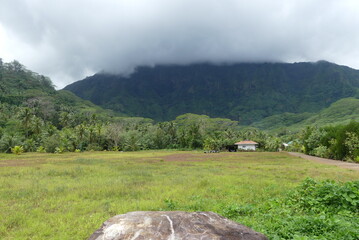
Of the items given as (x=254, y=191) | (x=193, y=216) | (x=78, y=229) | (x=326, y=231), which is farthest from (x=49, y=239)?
(x=254, y=191)

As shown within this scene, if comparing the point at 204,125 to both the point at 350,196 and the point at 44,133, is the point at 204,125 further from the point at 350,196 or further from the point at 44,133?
the point at 350,196

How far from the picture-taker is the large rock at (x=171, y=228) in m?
3.38

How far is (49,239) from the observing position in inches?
226

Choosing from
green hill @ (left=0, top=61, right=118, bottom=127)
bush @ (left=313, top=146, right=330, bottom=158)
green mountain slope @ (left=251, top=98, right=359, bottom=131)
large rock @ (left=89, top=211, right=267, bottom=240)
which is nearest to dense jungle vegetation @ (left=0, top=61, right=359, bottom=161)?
bush @ (left=313, top=146, right=330, bottom=158)

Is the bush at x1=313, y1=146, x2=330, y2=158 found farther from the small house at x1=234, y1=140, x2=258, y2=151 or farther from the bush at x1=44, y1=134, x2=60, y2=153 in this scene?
the bush at x1=44, y1=134, x2=60, y2=153

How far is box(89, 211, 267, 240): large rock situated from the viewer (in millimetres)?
3375

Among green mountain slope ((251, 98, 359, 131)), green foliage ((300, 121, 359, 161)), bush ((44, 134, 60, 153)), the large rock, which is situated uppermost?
green mountain slope ((251, 98, 359, 131))

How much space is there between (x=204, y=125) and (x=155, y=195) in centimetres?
8138

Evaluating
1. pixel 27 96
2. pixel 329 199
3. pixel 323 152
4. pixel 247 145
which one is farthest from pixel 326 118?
pixel 27 96

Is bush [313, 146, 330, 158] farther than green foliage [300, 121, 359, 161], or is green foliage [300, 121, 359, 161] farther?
bush [313, 146, 330, 158]

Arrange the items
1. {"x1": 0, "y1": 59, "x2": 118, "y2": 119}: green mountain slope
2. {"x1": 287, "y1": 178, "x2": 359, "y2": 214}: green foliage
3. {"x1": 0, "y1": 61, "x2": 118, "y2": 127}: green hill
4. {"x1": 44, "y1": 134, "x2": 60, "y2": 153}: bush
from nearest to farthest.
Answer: {"x1": 287, "y1": 178, "x2": 359, "y2": 214}: green foliage, {"x1": 44, "y1": 134, "x2": 60, "y2": 153}: bush, {"x1": 0, "y1": 61, "x2": 118, "y2": 127}: green hill, {"x1": 0, "y1": 59, "x2": 118, "y2": 119}: green mountain slope

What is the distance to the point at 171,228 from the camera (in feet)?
11.7

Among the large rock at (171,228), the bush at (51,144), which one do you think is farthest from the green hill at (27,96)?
the large rock at (171,228)

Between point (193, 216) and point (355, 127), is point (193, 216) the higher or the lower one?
the lower one
